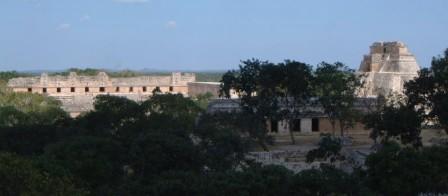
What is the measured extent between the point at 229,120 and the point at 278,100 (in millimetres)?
2768

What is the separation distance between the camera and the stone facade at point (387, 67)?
35531mm

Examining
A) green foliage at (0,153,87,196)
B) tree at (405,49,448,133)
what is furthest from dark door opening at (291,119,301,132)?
green foliage at (0,153,87,196)

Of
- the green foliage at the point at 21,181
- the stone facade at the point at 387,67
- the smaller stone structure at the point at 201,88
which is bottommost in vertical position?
the green foliage at the point at 21,181

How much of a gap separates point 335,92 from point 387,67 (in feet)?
45.6

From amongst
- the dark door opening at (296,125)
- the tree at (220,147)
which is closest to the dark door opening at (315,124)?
the dark door opening at (296,125)

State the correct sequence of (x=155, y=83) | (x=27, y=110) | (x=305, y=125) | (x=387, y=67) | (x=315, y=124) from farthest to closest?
(x=155, y=83)
(x=387, y=67)
(x=27, y=110)
(x=315, y=124)
(x=305, y=125)

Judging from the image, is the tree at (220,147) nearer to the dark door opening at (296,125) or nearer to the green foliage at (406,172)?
the green foliage at (406,172)

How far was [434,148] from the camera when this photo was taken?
1589 centimetres

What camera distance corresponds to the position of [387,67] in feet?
125

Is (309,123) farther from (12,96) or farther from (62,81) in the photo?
(62,81)

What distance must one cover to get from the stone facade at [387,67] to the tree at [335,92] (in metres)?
8.63

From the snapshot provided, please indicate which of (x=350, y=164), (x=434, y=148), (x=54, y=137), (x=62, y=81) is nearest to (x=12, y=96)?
(x=62, y=81)

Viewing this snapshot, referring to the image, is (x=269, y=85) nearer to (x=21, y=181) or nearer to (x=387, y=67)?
(x=21, y=181)

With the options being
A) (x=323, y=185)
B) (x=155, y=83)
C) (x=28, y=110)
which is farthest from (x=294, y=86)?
(x=155, y=83)
